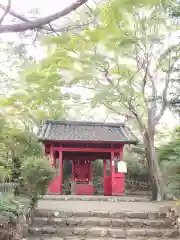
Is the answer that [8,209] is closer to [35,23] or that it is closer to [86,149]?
[35,23]

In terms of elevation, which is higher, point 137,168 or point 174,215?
point 137,168

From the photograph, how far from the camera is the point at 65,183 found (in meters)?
19.4

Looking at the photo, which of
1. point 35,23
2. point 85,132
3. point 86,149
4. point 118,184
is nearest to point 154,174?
point 118,184

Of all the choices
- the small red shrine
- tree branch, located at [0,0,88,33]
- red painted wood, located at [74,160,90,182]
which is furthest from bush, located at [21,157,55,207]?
red painted wood, located at [74,160,90,182]

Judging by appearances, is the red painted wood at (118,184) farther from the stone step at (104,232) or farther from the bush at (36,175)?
the stone step at (104,232)

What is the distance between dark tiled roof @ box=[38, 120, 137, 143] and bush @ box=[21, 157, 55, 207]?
248 inches

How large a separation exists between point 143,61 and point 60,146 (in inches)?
228

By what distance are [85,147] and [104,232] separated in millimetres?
8278

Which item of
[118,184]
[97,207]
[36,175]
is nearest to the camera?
[36,175]

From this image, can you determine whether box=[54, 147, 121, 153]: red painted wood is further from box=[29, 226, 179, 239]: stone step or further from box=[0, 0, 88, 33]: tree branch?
box=[0, 0, 88, 33]: tree branch

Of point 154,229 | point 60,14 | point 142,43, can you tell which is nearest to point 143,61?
point 142,43

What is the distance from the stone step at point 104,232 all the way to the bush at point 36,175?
3.30ft

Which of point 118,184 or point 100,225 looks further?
point 118,184

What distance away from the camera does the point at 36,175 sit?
8570 millimetres
